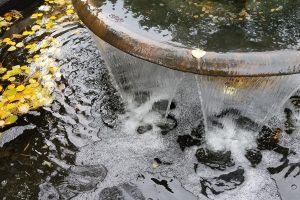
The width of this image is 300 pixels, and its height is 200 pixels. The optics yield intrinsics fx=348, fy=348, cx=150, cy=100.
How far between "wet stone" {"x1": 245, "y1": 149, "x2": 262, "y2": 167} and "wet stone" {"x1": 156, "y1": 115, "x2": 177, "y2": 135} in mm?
920

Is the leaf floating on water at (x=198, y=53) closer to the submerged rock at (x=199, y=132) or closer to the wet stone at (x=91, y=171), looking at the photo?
the submerged rock at (x=199, y=132)

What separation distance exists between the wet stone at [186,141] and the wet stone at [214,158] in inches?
4.3

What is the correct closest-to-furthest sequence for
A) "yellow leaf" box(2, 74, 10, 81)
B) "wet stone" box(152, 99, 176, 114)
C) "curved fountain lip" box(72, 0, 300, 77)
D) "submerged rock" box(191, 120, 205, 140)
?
"curved fountain lip" box(72, 0, 300, 77)
"submerged rock" box(191, 120, 205, 140)
"wet stone" box(152, 99, 176, 114)
"yellow leaf" box(2, 74, 10, 81)

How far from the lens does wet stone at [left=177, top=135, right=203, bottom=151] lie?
4047 mm

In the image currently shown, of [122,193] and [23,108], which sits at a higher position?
[23,108]

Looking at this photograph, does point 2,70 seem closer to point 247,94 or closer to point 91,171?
point 91,171

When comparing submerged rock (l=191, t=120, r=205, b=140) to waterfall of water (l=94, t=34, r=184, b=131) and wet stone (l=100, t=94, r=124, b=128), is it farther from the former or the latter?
wet stone (l=100, t=94, r=124, b=128)

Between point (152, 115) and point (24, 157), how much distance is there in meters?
1.61

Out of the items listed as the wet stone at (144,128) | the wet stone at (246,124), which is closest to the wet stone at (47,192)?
the wet stone at (144,128)

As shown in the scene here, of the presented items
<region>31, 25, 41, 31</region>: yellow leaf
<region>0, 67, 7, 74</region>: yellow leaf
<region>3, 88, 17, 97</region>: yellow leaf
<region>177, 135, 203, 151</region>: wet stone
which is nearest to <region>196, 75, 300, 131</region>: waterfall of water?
<region>177, 135, 203, 151</region>: wet stone

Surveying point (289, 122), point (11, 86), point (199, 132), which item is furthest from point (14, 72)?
point (289, 122)

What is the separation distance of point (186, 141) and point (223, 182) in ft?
2.16

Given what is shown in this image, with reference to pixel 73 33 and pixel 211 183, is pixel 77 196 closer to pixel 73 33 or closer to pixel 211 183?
pixel 211 183

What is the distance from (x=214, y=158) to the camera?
3902mm
